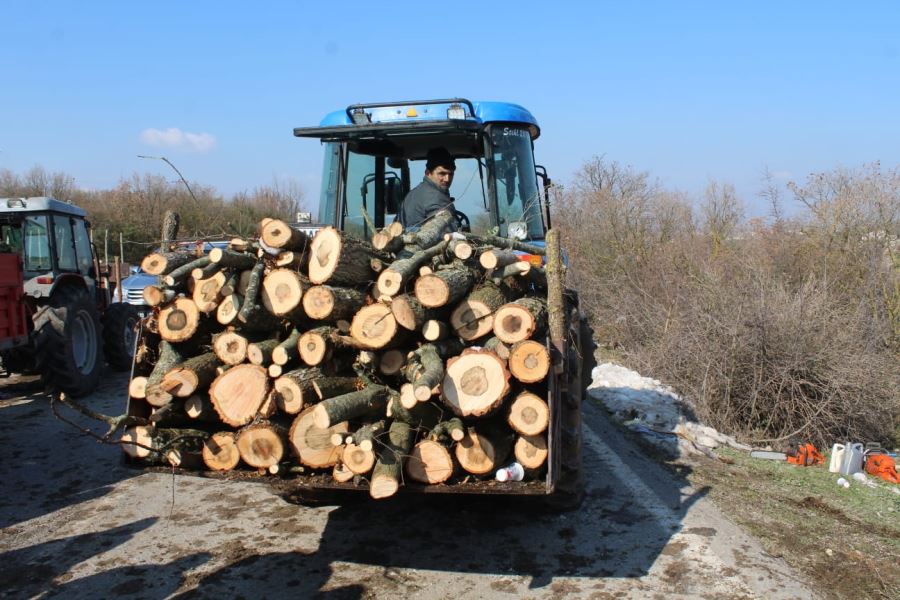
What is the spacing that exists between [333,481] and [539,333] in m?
1.39

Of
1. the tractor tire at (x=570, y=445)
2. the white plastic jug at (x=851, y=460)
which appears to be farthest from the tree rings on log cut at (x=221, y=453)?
the white plastic jug at (x=851, y=460)

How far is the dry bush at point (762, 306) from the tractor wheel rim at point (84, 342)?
7.58 m

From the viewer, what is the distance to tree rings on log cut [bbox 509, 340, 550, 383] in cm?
369

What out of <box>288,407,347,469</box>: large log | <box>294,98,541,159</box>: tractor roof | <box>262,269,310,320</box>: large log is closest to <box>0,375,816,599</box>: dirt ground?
<box>288,407,347,469</box>: large log

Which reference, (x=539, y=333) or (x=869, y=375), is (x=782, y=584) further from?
(x=869, y=375)

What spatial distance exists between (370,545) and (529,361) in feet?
6.05

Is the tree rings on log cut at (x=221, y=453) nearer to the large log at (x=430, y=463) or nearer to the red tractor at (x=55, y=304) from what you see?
the large log at (x=430, y=463)

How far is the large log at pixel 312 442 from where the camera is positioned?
383 centimetres

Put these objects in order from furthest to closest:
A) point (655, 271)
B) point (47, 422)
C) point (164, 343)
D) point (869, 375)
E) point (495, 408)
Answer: point (655, 271), point (47, 422), point (869, 375), point (164, 343), point (495, 408)

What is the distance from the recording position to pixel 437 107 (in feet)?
19.1

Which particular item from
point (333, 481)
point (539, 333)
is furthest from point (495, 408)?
point (333, 481)

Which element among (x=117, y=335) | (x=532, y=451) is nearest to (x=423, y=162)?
(x=532, y=451)

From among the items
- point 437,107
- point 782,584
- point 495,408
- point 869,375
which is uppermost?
point 437,107

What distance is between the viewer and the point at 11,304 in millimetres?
8250
